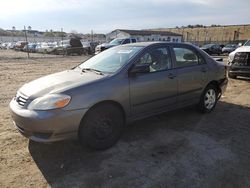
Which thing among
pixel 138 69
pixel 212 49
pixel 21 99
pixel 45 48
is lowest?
pixel 212 49

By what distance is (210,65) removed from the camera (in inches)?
250

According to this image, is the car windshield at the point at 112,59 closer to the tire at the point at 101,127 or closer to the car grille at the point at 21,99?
the tire at the point at 101,127

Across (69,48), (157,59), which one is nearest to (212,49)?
(69,48)

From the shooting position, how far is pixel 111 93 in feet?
14.5

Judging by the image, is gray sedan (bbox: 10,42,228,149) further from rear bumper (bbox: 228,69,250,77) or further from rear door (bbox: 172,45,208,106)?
rear bumper (bbox: 228,69,250,77)

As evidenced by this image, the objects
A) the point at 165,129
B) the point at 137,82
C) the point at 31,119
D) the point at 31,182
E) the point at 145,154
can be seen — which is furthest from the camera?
the point at 165,129

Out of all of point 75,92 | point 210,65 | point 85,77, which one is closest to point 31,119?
point 75,92

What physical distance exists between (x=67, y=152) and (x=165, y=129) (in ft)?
6.42

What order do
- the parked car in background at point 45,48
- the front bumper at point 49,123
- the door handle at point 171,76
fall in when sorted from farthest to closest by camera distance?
1. the parked car in background at point 45,48
2. the door handle at point 171,76
3. the front bumper at point 49,123

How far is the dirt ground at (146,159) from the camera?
3.68 m

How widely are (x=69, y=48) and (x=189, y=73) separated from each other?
2846 cm

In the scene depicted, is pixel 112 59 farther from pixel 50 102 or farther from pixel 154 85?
pixel 50 102

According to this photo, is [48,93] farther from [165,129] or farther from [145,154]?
[165,129]

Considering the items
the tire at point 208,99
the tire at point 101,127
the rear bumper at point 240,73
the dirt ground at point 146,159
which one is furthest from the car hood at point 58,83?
the rear bumper at point 240,73
